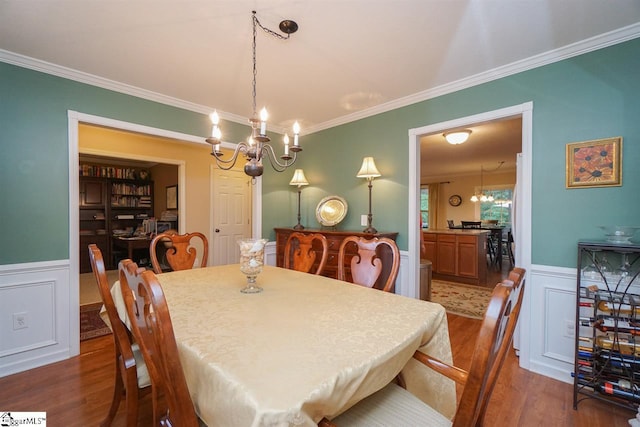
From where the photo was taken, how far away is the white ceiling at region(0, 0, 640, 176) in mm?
1671

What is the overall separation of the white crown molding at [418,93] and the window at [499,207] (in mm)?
6884

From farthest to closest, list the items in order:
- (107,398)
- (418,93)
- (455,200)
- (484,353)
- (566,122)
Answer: (455,200) → (418,93) → (566,122) → (107,398) → (484,353)

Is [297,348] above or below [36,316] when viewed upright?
above

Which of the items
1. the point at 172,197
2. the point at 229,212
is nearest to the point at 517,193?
the point at 229,212

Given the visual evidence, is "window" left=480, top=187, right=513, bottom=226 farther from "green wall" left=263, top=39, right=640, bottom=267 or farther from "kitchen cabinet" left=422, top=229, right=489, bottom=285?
"green wall" left=263, top=39, right=640, bottom=267

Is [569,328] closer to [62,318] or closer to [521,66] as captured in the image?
[521,66]

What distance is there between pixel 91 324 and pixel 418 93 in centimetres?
419

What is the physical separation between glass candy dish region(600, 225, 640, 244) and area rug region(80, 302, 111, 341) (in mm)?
4260

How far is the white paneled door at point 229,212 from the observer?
5.02m

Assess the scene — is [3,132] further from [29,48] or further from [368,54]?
[368,54]

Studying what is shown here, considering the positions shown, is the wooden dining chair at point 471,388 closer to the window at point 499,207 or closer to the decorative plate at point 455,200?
the window at point 499,207

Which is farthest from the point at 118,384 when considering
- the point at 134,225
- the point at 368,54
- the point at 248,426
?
the point at 134,225

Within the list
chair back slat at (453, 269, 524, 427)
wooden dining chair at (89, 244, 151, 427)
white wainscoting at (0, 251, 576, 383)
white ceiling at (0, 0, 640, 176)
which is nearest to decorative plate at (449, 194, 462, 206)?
white ceiling at (0, 0, 640, 176)

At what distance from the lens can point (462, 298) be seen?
3.96m
